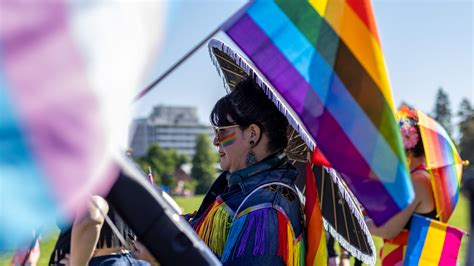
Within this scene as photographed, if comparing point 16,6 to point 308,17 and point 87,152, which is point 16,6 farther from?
point 308,17

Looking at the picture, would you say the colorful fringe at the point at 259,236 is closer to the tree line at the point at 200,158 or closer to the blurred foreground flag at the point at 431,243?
the blurred foreground flag at the point at 431,243

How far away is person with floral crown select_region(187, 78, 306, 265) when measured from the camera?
89.6 inches

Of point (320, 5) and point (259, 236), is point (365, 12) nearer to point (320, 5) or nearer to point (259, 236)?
point (320, 5)

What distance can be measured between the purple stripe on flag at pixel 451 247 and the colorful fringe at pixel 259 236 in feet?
5.99

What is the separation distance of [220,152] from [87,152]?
1.53 metres

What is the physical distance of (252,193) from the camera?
240 cm

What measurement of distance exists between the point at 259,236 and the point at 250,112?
0.55 meters

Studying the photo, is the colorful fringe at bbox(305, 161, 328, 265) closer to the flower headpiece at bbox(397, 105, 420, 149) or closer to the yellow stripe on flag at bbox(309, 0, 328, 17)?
the yellow stripe on flag at bbox(309, 0, 328, 17)

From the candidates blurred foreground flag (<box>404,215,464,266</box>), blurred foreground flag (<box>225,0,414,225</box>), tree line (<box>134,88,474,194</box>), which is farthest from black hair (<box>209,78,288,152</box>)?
tree line (<box>134,88,474,194</box>)

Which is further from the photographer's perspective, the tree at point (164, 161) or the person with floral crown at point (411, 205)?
the tree at point (164, 161)

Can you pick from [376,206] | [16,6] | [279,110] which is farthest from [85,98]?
[279,110]

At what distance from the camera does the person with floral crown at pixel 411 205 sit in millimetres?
4020

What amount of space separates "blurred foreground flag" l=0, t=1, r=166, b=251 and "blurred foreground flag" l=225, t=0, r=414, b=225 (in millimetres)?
984

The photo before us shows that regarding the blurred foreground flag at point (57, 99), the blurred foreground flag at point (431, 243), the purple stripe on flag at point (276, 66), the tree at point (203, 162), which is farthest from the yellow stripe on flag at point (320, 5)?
the tree at point (203, 162)
